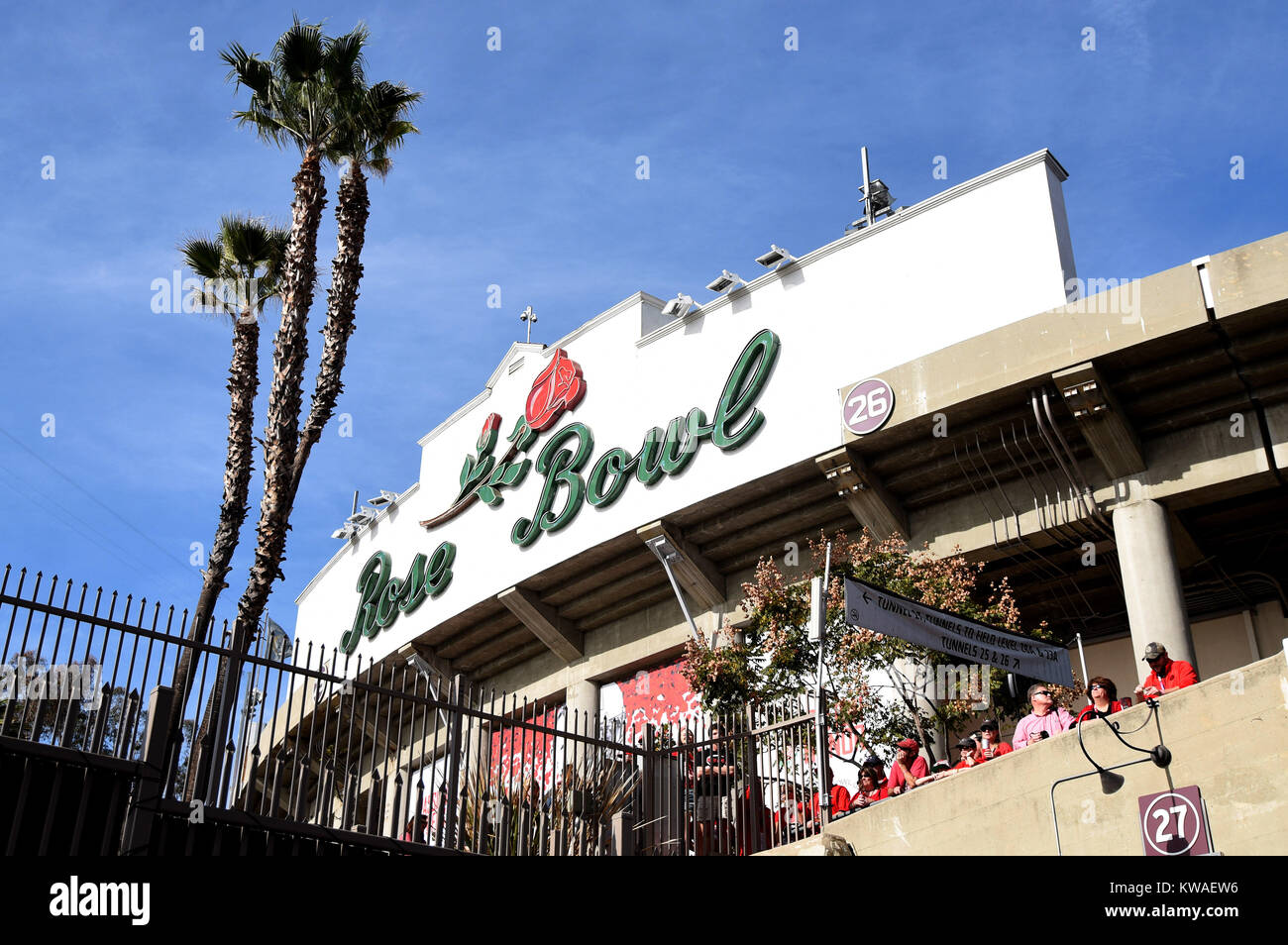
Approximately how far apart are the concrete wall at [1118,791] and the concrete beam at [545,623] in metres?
14.2

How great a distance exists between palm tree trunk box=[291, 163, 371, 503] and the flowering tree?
7.36m

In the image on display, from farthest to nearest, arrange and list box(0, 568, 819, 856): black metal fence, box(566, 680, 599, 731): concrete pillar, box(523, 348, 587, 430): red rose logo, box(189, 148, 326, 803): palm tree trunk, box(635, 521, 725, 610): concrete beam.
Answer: box(523, 348, 587, 430): red rose logo < box(566, 680, 599, 731): concrete pillar < box(635, 521, 725, 610): concrete beam < box(189, 148, 326, 803): palm tree trunk < box(0, 568, 819, 856): black metal fence

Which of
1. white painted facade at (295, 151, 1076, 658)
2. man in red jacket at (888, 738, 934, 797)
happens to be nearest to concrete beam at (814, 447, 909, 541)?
white painted facade at (295, 151, 1076, 658)

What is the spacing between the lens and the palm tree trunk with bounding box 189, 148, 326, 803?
1881cm

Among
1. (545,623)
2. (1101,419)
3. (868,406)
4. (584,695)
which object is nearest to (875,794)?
(1101,419)

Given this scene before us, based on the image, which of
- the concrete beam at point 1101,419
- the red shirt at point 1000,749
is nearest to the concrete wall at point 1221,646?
the concrete beam at point 1101,419

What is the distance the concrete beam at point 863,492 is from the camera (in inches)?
787

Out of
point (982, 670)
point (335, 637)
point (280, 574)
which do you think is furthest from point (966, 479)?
point (335, 637)

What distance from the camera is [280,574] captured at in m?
19.0

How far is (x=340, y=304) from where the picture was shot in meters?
21.3

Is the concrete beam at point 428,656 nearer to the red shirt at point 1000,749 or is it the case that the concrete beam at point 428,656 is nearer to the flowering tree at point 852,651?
the flowering tree at point 852,651

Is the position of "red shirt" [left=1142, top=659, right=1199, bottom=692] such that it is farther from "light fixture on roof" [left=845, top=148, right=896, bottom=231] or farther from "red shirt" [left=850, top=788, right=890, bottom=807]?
"light fixture on roof" [left=845, top=148, right=896, bottom=231]

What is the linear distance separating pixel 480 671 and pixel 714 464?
988 centimetres
